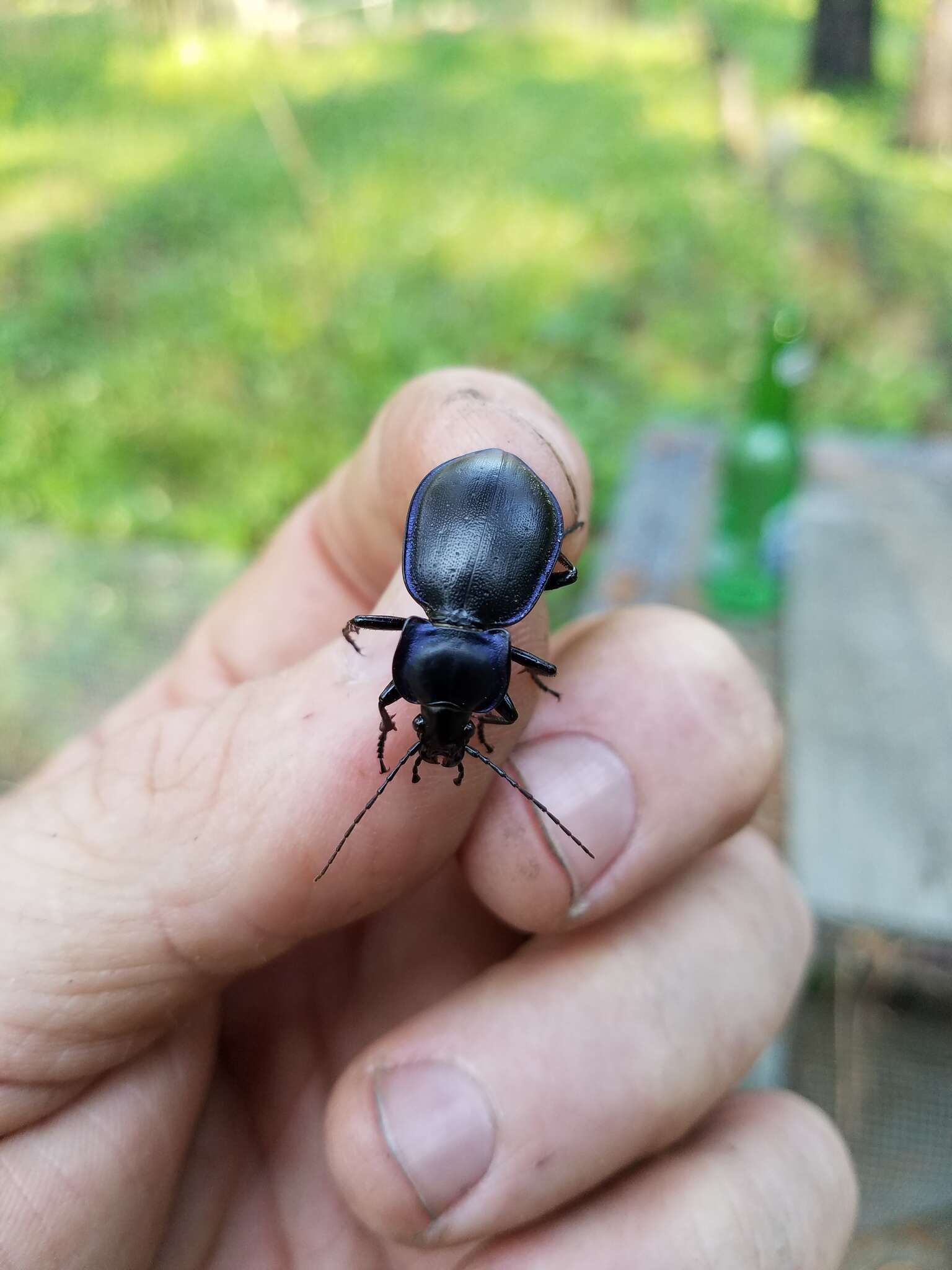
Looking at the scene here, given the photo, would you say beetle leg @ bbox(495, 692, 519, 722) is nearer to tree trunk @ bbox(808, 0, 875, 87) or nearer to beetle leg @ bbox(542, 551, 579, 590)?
beetle leg @ bbox(542, 551, 579, 590)

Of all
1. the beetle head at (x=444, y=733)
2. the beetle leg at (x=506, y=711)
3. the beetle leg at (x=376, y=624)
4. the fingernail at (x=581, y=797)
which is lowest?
the fingernail at (x=581, y=797)

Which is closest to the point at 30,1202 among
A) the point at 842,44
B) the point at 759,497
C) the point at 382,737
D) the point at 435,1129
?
the point at 435,1129

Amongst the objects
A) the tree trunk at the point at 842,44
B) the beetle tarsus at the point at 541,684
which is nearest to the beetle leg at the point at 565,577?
the beetle tarsus at the point at 541,684

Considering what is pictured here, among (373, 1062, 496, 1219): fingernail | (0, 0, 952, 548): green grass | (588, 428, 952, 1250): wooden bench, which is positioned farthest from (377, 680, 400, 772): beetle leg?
(0, 0, 952, 548): green grass

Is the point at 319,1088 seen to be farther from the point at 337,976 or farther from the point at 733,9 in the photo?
the point at 733,9

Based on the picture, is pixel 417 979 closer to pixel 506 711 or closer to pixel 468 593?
pixel 506 711

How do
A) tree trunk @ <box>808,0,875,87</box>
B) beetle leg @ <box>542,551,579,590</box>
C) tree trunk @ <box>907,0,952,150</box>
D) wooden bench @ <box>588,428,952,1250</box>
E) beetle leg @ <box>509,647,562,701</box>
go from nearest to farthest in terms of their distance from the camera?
beetle leg @ <box>509,647,562,701</box> → beetle leg @ <box>542,551,579,590</box> → wooden bench @ <box>588,428,952,1250</box> → tree trunk @ <box>808,0,875,87</box> → tree trunk @ <box>907,0,952,150</box>

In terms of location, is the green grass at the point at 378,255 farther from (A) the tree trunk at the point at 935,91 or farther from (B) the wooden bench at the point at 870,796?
(B) the wooden bench at the point at 870,796
